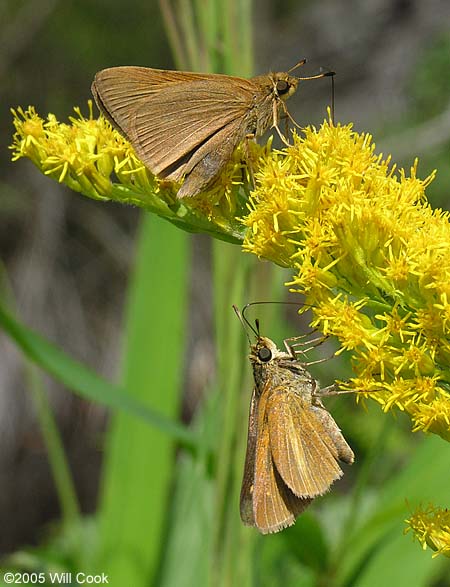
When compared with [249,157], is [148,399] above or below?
below

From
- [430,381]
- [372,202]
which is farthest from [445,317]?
[372,202]

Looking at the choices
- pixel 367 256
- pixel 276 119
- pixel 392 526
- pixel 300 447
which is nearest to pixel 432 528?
pixel 300 447

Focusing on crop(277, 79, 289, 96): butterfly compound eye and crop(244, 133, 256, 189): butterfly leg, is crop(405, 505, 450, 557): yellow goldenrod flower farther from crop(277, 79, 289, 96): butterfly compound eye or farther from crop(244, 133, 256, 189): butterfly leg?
crop(277, 79, 289, 96): butterfly compound eye

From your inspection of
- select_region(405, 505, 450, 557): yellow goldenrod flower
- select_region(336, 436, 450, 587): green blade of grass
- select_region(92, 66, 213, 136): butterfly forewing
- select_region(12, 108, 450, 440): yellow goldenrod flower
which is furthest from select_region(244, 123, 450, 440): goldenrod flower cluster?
select_region(336, 436, 450, 587): green blade of grass

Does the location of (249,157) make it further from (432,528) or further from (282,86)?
(432,528)

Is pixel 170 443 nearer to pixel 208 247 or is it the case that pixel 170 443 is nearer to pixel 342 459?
pixel 342 459

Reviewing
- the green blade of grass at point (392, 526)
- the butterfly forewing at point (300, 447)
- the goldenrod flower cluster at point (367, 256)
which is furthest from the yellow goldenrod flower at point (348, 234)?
the green blade of grass at point (392, 526)

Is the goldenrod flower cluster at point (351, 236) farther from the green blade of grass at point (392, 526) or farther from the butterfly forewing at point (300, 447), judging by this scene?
the green blade of grass at point (392, 526)
